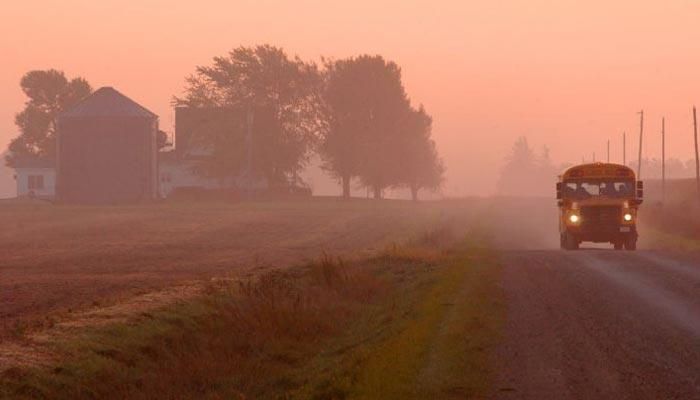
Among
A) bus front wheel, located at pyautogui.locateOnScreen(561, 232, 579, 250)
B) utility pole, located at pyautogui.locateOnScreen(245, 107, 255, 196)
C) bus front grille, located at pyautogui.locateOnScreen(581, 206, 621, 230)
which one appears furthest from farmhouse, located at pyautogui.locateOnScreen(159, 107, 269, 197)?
bus front grille, located at pyautogui.locateOnScreen(581, 206, 621, 230)

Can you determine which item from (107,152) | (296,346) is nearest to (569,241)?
(296,346)

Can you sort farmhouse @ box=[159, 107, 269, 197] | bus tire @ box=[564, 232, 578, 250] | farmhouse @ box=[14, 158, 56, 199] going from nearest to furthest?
bus tire @ box=[564, 232, 578, 250] < farmhouse @ box=[159, 107, 269, 197] < farmhouse @ box=[14, 158, 56, 199]

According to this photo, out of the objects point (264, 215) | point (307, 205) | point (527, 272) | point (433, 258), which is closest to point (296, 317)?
point (527, 272)

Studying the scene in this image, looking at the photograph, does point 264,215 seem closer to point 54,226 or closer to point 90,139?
point 54,226

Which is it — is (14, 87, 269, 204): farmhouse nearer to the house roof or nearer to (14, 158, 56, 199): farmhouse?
the house roof

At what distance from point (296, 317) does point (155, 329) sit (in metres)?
3.00

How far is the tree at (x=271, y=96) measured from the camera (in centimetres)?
11762

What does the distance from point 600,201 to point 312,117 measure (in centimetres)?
8470

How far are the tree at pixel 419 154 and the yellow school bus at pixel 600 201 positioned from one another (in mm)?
83199

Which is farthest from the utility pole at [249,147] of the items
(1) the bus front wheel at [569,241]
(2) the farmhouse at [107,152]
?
(1) the bus front wheel at [569,241]

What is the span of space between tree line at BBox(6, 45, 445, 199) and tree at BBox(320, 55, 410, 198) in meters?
0.10

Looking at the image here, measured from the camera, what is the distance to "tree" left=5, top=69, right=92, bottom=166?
447 ft

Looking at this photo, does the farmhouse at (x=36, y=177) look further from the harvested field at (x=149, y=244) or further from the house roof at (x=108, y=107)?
the harvested field at (x=149, y=244)

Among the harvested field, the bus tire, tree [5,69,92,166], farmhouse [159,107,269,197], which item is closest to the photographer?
the harvested field
